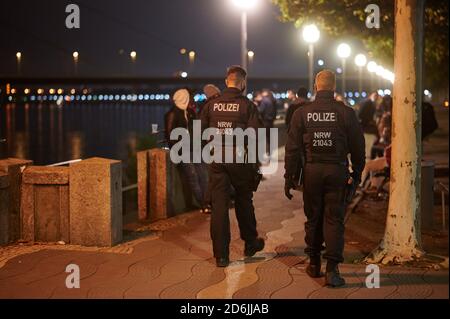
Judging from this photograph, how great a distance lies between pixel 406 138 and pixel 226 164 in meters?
1.83

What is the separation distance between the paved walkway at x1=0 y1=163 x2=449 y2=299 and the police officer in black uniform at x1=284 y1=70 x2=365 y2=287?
1.57ft

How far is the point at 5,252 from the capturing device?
7363 mm

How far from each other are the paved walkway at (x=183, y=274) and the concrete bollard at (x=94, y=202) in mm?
178

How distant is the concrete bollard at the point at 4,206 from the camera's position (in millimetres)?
7566

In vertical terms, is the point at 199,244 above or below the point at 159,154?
below

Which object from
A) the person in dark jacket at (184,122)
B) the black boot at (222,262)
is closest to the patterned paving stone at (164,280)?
the black boot at (222,262)

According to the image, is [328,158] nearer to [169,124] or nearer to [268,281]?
[268,281]

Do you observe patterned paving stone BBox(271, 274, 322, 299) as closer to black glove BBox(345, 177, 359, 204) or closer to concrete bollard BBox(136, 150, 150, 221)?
black glove BBox(345, 177, 359, 204)

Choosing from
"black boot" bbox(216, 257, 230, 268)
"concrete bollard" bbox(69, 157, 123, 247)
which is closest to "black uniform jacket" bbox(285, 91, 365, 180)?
"black boot" bbox(216, 257, 230, 268)

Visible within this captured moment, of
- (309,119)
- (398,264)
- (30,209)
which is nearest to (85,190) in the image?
(30,209)

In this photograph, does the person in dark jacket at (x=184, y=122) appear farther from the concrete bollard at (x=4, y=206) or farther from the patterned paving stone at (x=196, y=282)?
the patterned paving stone at (x=196, y=282)

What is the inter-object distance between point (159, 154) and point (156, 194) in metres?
0.57

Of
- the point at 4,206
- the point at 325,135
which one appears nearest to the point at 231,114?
the point at 325,135
